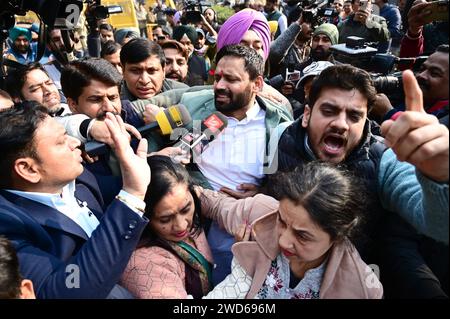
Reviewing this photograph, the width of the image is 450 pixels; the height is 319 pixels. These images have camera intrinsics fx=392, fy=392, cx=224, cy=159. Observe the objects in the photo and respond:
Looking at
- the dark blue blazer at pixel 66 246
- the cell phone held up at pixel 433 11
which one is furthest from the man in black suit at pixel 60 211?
the cell phone held up at pixel 433 11

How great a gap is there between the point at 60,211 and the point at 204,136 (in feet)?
2.06

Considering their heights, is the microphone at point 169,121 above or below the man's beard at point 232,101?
above

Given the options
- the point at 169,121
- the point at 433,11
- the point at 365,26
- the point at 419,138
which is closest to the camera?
the point at 419,138

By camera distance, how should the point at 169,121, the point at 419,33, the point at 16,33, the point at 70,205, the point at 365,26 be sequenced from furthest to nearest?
the point at 16,33, the point at 365,26, the point at 419,33, the point at 169,121, the point at 70,205

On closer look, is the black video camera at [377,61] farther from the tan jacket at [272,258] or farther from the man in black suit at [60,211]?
the man in black suit at [60,211]

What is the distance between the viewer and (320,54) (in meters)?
3.17

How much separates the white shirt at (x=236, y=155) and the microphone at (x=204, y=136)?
9 centimetres

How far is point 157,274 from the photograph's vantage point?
1.21m

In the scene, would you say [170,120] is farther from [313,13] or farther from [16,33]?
[16,33]

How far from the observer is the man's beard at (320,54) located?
122 inches

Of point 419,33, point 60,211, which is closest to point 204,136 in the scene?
point 60,211
